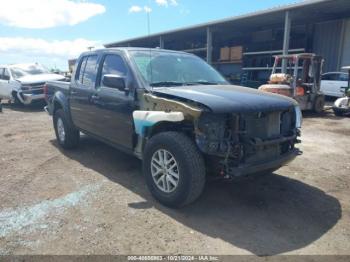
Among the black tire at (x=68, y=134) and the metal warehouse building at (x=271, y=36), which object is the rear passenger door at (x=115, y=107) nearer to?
the black tire at (x=68, y=134)

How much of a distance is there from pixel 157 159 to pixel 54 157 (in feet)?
9.83

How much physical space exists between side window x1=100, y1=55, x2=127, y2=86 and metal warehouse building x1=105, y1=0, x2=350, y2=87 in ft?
40.6

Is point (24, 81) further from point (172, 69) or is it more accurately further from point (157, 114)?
point (157, 114)

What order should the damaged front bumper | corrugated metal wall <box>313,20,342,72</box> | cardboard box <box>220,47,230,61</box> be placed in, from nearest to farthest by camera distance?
the damaged front bumper, corrugated metal wall <box>313,20,342,72</box>, cardboard box <box>220,47,230,61</box>

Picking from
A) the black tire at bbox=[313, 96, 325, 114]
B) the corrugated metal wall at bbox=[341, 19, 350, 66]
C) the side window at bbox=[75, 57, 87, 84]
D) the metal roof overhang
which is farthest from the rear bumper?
the corrugated metal wall at bbox=[341, 19, 350, 66]

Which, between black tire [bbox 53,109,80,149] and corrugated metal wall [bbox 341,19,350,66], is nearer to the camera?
black tire [bbox 53,109,80,149]

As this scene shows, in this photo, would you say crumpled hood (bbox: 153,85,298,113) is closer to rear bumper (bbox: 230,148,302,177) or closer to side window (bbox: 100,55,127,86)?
rear bumper (bbox: 230,148,302,177)

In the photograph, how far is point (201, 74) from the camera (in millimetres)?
4906

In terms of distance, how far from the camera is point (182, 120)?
3564mm

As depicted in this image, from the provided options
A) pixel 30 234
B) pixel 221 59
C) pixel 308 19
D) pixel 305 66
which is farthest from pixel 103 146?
pixel 221 59

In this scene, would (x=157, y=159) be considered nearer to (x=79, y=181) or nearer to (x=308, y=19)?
(x=79, y=181)

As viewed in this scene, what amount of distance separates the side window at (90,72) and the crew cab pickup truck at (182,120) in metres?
0.02

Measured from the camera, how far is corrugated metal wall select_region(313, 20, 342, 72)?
19.4 meters

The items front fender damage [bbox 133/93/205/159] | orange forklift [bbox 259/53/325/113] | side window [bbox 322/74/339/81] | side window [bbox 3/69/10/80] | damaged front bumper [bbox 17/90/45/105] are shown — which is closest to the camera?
front fender damage [bbox 133/93/205/159]
